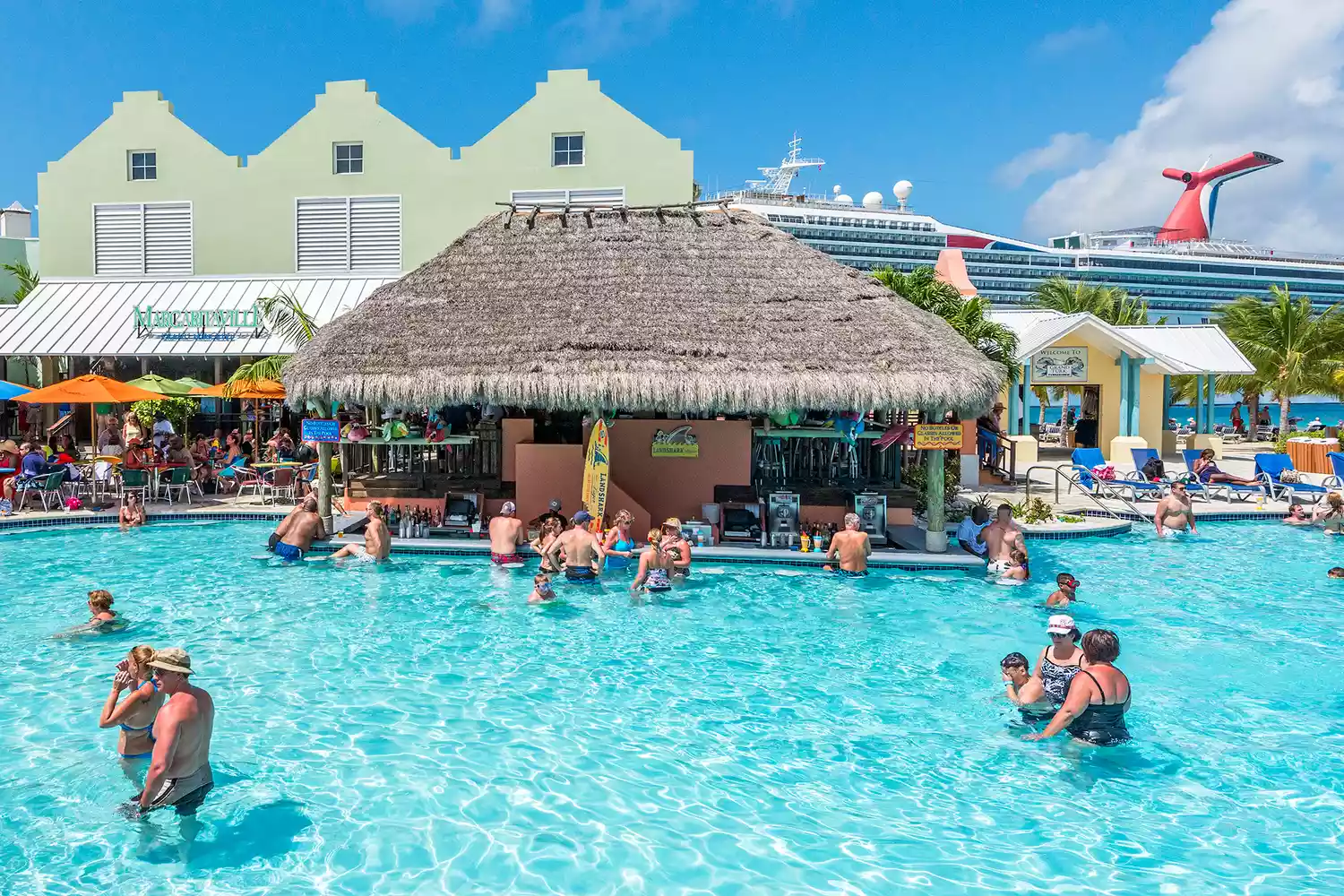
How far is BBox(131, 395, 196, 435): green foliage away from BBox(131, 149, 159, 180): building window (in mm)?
6221

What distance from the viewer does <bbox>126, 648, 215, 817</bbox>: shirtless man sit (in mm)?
5309

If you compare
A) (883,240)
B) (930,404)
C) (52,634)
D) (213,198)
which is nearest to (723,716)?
(930,404)

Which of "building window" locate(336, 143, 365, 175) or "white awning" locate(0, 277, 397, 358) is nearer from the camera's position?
"white awning" locate(0, 277, 397, 358)

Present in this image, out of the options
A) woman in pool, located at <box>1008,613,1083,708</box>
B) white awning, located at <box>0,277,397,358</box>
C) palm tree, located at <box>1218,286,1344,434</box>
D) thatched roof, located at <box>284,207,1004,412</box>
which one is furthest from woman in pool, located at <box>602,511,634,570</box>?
palm tree, located at <box>1218,286,1344,434</box>

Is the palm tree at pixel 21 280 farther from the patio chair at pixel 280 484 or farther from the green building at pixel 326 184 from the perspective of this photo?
the patio chair at pixel 280 484

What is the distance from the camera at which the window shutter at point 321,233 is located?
2209cm

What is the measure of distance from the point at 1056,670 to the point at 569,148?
18.3m

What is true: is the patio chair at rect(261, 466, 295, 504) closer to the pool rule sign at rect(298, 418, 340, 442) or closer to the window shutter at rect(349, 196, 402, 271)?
the pool rule sign at rect(298, 418, 340, 442)

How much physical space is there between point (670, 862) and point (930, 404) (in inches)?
314

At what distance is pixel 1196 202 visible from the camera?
9519cm

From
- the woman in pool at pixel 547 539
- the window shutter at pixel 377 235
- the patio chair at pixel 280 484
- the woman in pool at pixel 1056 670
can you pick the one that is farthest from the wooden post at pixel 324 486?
the woman in pool at pixel 1056 670

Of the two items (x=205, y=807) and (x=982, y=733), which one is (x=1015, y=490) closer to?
(x=982, y=733)

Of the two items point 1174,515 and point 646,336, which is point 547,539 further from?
point 1174,515

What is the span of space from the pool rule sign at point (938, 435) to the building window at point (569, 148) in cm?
1333
